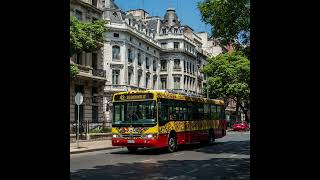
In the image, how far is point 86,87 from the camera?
130ft

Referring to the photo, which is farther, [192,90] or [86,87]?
[192,90]

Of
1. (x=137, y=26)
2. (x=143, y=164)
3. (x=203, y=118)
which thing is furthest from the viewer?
(x=137, y=26)

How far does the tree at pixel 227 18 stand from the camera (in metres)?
19.5

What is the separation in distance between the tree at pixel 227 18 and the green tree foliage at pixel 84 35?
A: 10018 mm

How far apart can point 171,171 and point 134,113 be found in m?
6.47

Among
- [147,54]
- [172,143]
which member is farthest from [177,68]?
[172,143]

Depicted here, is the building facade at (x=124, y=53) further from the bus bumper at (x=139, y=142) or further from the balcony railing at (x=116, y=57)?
the bus bumper at (x=139, y=142)

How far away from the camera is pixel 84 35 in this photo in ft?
93.9

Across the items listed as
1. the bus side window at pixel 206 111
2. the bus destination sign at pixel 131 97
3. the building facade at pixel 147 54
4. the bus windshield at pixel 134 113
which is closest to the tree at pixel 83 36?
the bus side window at pixel 206 111

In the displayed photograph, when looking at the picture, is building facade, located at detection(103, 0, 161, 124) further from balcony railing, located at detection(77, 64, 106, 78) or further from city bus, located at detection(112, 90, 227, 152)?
city bus, located at detection(112, 90, 227, 152)

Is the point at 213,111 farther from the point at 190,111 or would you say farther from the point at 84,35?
the point at 84,35

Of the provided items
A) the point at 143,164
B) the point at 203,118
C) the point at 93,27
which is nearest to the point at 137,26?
the point at 93,27
